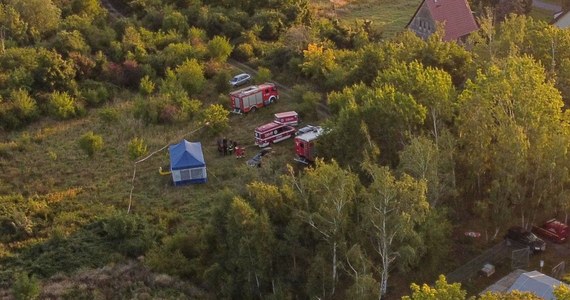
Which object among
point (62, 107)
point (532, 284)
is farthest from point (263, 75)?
point (532, 284)

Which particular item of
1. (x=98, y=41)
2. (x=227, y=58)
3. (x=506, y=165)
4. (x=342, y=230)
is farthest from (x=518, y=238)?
(x=98, y=41)

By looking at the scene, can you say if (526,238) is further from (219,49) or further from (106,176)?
(219,49)

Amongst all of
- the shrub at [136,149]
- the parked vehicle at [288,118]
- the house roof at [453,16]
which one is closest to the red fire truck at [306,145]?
the parked vehicle at [288,118]

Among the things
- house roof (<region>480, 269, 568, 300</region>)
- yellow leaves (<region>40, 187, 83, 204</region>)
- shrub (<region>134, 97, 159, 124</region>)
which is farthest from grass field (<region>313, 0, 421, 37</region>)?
house roof (<region>480, 269, 568, 300</region>)

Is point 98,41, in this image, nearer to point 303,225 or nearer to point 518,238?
point 303,225

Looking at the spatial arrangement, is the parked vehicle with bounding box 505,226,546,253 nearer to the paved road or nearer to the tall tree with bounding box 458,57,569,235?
the tall tree with bounding box 458,57,569,235

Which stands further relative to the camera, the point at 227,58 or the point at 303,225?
the point at 227,58
